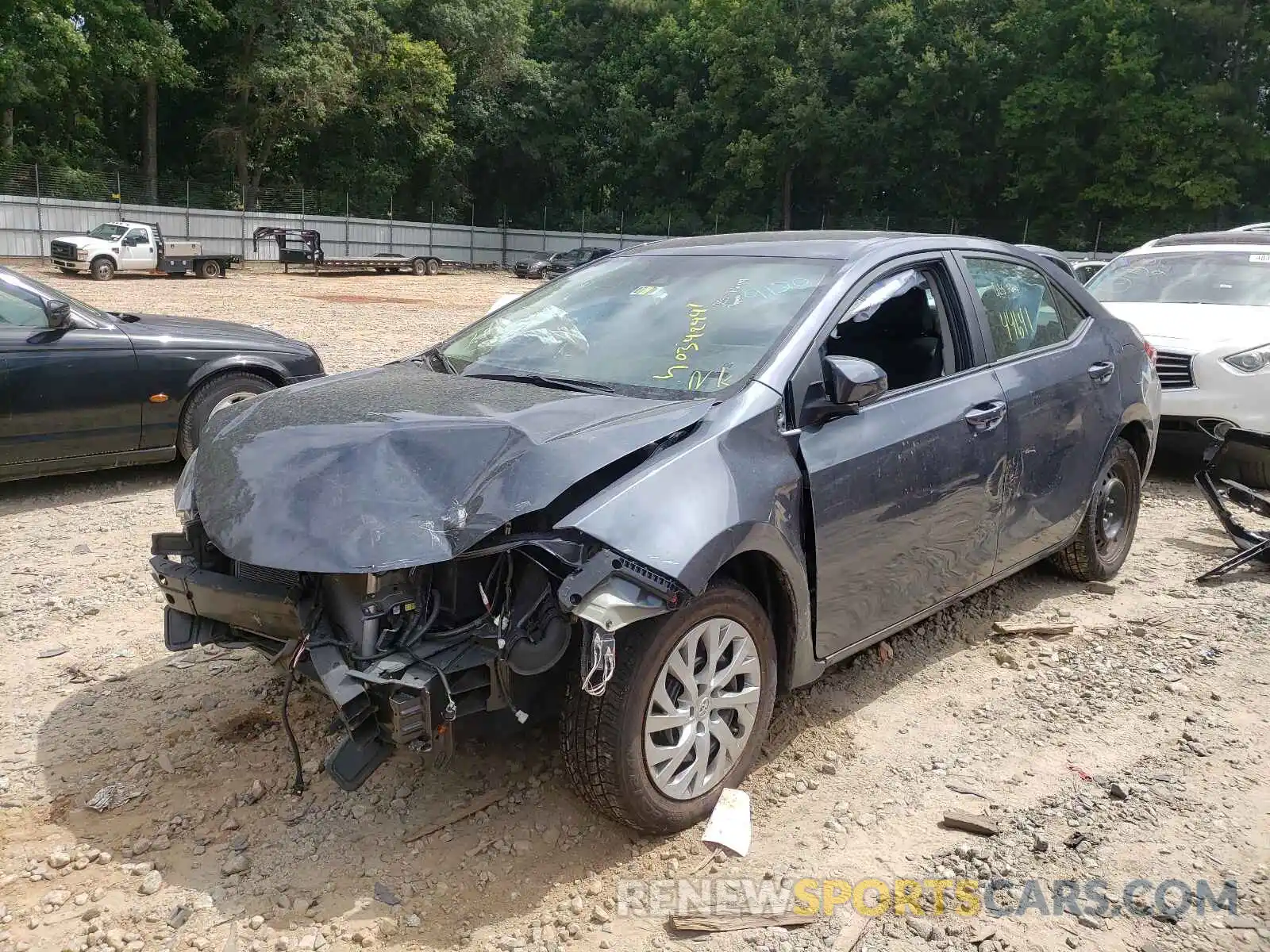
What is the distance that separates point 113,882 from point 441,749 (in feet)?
3.40

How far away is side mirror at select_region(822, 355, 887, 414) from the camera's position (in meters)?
3.35

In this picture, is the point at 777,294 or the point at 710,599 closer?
the point at 710,599

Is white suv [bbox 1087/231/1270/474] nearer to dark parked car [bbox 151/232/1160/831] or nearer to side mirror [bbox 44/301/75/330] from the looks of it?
dark parked car [bbox 151/232/1160/831]

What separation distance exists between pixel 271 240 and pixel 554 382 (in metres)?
39.8

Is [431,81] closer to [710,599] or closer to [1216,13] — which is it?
[1216,13]

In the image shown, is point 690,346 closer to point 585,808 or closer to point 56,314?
point 585,808

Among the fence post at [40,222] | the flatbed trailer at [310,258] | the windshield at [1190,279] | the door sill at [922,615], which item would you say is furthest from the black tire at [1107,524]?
the fence post at [40,222]

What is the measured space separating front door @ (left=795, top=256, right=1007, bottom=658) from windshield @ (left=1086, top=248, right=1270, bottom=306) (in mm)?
5361

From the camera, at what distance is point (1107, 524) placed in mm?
5227

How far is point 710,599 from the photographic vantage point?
2951 millimetres

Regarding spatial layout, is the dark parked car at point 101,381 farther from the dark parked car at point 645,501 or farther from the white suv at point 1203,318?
the white suv at point 1203,318

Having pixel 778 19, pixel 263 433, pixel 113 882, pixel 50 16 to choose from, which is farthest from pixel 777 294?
pixel 778 19

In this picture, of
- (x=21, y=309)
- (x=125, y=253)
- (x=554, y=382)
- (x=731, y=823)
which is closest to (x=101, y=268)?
(x=125, y=253)

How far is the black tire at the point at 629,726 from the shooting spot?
279cm
